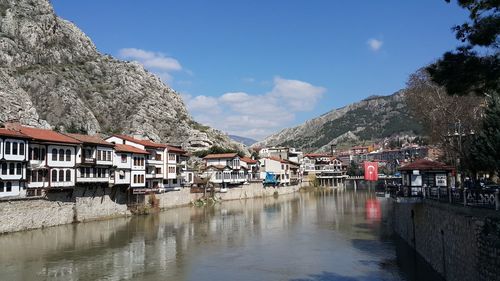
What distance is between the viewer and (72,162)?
58.9 m

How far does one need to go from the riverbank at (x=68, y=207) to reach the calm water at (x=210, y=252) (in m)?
1.96

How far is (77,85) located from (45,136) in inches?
3088

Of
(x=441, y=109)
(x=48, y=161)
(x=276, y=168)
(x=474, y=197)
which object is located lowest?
(x=474, y=197)

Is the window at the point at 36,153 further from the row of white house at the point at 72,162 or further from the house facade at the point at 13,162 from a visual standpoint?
the house facade at the point at 13,162

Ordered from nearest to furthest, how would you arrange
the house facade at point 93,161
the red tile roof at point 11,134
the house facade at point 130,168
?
the red tile roof at point 11,134 → the house facade at point 93,161 → the house facade at point 130,168

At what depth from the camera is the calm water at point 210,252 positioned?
104 feet

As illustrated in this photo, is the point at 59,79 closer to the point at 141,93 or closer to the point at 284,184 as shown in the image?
the point at 141,93

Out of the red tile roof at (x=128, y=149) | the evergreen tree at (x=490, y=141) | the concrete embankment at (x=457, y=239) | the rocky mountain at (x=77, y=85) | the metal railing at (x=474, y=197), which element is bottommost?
the concrete embankment at (x=457, y=239)

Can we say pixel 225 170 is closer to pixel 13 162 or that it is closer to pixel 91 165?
pixel 91 165

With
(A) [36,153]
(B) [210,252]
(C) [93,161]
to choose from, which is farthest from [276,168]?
(B) [210,252]

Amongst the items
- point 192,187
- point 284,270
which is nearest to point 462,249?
point 284,270

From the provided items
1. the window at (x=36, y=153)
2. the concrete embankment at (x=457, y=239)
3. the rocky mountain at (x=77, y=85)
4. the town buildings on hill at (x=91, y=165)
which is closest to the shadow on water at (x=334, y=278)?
the concrete embankment at (x=457, y=239)

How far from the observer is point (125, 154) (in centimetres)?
6919

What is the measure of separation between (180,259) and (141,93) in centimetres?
11665
